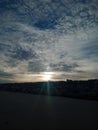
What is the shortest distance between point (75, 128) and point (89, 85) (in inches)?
540

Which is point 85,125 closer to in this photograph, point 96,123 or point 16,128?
point 96,123

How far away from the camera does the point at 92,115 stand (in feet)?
22.3

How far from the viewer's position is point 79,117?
21.4ft

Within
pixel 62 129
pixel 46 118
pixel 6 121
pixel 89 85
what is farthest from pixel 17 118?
pixel 89 85

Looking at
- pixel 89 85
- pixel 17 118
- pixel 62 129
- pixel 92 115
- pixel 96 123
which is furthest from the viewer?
pixel 89 85

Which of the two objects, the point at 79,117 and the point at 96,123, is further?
the point at 79,117

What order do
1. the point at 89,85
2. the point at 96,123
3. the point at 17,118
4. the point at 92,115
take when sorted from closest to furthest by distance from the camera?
the point at 96,123 → the point at 17,118 → the point at 92,115 → the point at 89,85

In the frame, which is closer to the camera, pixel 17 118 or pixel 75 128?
pixel 75 128

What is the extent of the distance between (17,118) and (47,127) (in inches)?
56.6

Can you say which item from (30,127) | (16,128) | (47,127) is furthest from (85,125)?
(16,128)

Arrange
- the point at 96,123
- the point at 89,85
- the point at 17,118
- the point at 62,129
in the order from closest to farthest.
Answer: the point at 62,129, the point at 96,123, the point at 17,118, the point at 89,85

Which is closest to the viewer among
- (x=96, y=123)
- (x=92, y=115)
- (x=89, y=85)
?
(x=96, y=123)

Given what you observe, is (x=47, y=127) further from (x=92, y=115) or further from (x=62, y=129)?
(x=92, y=115)

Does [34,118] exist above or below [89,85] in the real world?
below
